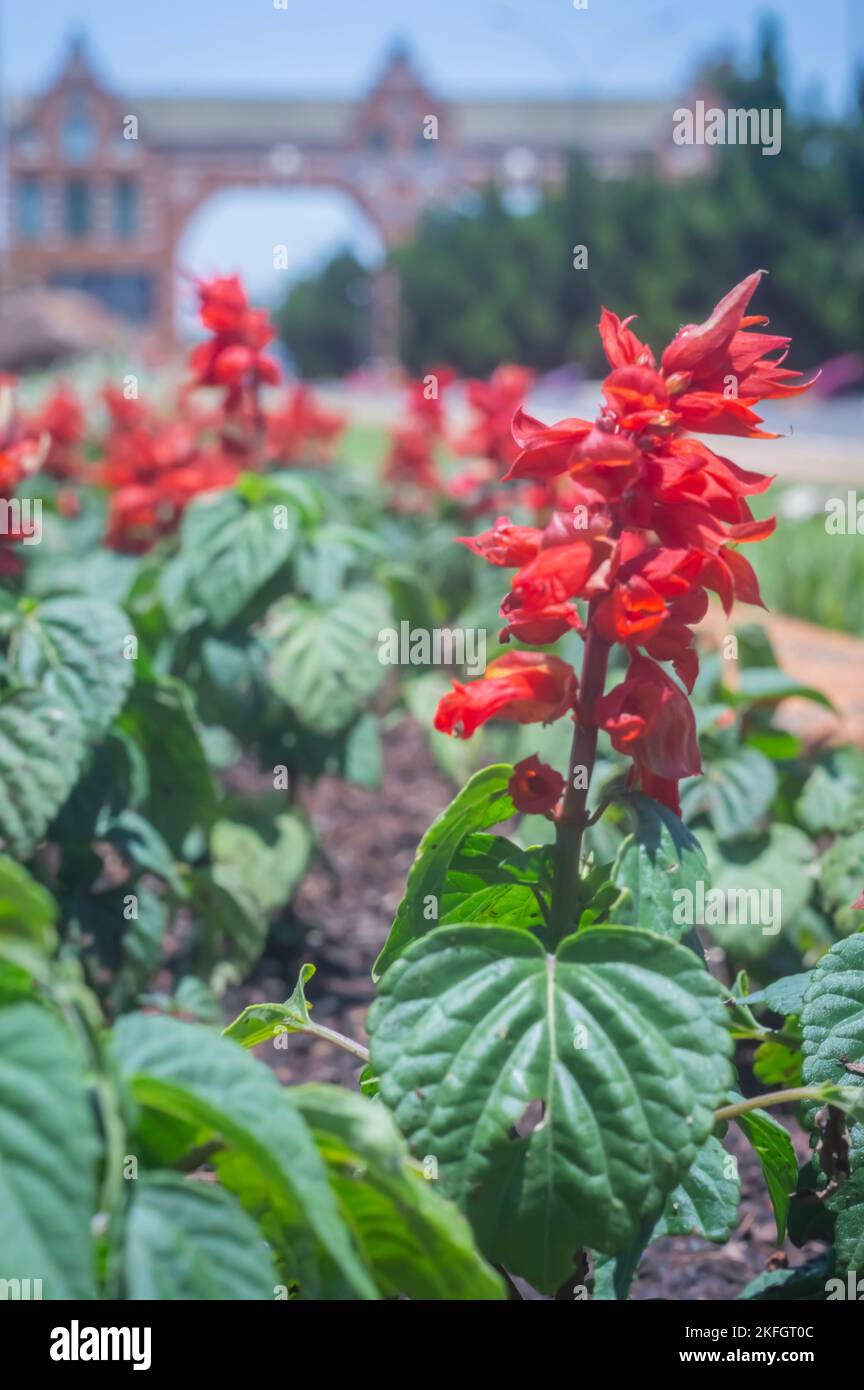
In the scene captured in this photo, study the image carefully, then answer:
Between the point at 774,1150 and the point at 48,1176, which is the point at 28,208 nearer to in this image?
the point at 774,1150

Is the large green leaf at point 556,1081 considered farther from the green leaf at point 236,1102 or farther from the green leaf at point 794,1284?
Result: the green leaf at point 794,1284

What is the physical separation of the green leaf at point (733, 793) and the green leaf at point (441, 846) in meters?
1.23

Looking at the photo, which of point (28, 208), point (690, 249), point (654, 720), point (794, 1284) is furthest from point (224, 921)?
point (28, 208)

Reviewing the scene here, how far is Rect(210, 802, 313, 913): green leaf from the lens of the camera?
2.80 meters

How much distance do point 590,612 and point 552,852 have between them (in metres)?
0.22

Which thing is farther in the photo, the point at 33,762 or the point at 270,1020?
the point at 33,762

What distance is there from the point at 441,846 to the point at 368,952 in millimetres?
2205

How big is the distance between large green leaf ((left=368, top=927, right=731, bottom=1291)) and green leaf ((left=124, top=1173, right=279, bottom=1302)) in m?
0.24

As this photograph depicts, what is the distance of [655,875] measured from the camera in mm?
1166

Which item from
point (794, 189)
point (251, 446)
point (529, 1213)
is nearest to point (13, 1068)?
point (529, 1213)

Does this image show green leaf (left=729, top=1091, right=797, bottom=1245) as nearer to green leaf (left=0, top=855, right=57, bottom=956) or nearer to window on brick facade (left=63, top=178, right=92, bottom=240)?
green leaf (left=0, top=855, right=57, bottom=956)

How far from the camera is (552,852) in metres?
1.26
